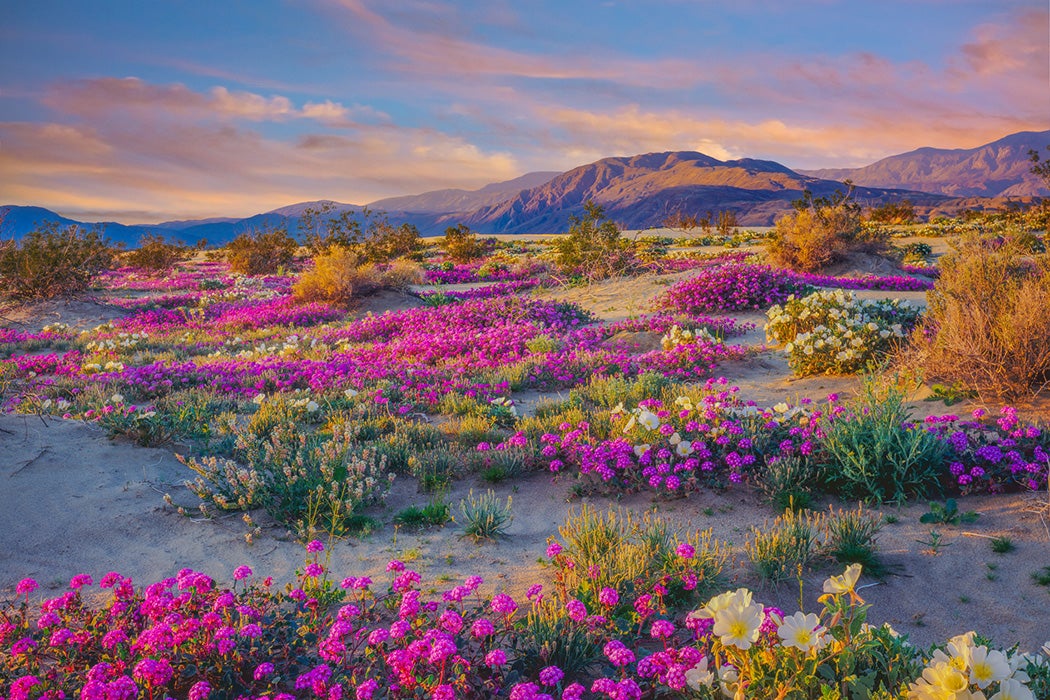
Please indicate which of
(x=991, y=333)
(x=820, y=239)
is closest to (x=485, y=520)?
(x=991, y=333)

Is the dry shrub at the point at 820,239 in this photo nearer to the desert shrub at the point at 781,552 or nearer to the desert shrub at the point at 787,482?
the desert shrub at the point at 787,482

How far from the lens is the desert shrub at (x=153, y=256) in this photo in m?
34.1

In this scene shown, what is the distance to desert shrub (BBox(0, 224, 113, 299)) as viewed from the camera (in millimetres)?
19234

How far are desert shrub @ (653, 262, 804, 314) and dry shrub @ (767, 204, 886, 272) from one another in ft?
18.2

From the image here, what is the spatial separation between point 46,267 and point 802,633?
934 inches

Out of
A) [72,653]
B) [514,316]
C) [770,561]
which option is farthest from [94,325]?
[770,561]

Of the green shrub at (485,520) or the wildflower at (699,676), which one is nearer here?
the wildflower at (699,676)

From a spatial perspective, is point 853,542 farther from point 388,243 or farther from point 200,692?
point 388,243

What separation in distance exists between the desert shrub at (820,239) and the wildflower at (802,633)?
20194 millimetres

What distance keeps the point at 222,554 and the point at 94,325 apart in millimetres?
16904

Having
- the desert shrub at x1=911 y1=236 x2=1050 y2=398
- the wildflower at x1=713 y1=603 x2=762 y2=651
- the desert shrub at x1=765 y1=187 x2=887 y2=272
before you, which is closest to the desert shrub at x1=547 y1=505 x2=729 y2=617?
the wildflower at x1=713 y1=603 x2=762 y2=651

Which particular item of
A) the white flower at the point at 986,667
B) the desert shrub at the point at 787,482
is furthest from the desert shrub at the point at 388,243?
the white flower at the point at 986,667

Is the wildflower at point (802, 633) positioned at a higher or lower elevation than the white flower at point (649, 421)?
higher

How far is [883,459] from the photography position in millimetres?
5062
